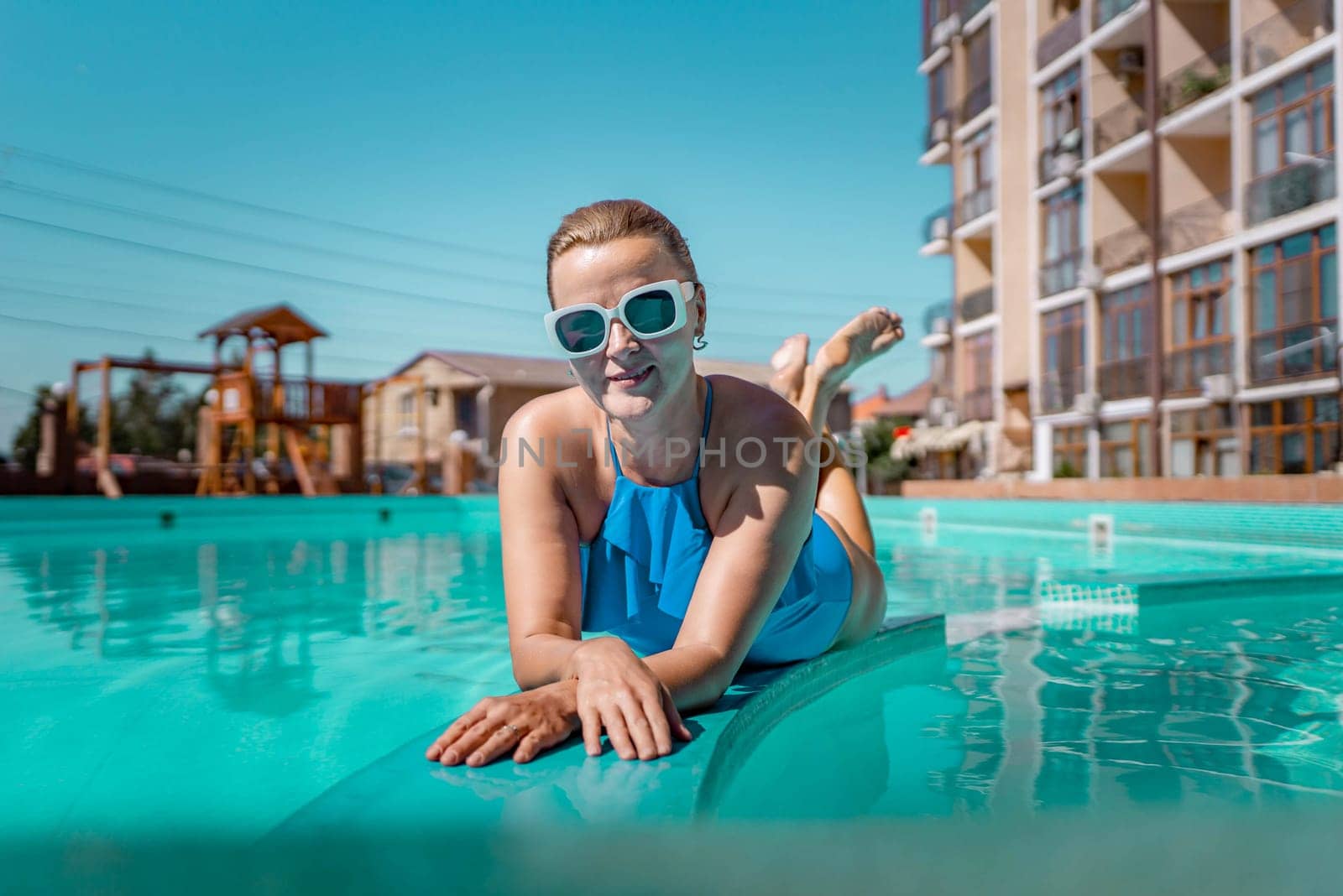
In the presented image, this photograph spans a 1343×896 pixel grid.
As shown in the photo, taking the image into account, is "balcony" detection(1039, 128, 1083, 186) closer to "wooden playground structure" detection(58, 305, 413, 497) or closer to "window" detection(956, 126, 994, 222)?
"window" detection(956, 126, 994, 222)

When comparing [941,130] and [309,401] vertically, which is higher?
[941,130]

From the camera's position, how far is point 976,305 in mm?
27375

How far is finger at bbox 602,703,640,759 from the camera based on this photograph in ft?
4.66

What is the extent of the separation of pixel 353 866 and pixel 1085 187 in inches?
981

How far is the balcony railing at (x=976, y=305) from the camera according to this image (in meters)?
26.8

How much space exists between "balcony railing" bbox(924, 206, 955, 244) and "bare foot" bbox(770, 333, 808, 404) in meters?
26.3

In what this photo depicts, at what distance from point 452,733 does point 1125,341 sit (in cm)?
2309

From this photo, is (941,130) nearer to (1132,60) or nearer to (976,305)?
(976,305)

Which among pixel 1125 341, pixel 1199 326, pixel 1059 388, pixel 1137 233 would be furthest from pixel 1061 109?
pixel 1199 326

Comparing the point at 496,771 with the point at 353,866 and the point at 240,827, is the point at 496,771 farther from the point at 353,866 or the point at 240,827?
the point at 240,827

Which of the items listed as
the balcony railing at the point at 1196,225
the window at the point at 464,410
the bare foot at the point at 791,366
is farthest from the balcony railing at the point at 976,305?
the bare foot at the point at 791,366

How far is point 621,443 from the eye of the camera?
191 cm

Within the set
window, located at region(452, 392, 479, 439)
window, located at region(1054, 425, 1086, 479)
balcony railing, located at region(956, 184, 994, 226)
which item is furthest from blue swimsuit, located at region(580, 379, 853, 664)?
window, located at region(452, 392, 479, 439)

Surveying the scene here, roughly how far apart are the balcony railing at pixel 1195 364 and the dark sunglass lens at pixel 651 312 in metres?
20.1
